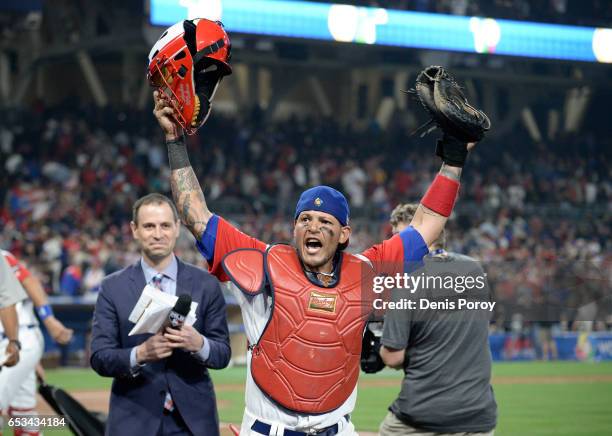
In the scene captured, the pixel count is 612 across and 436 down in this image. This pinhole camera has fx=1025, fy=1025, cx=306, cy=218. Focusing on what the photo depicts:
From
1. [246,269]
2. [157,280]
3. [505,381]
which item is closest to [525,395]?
[505,381]

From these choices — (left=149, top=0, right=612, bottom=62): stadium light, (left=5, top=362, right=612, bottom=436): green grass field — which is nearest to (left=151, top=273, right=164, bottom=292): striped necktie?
(left=5, top=362, right=612, bottom=436): green grass field

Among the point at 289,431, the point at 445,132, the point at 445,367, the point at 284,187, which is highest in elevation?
the point at 284,187

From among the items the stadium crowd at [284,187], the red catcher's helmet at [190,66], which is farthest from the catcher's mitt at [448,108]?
the stadium crowd at [284,187]

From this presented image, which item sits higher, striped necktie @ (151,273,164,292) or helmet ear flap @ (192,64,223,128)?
helmet ear flap @ (192,64,223,128)

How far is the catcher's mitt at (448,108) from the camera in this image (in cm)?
423

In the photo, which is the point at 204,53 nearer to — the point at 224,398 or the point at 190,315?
the point at 190,315

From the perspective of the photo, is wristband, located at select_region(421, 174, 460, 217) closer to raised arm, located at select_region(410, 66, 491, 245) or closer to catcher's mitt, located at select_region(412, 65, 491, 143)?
raised arm, located at select_region(410, 66, 491, 245)

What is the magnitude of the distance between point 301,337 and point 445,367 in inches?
48.3

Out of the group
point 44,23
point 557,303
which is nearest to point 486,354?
point 557,303

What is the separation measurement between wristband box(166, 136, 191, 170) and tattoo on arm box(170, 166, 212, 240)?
2 centimetres

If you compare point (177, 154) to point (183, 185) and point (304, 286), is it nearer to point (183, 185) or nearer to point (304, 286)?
point (183, 185)

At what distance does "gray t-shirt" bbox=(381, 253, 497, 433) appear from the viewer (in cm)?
516

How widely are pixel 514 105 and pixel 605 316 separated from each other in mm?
14084

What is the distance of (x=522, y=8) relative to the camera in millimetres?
28453
